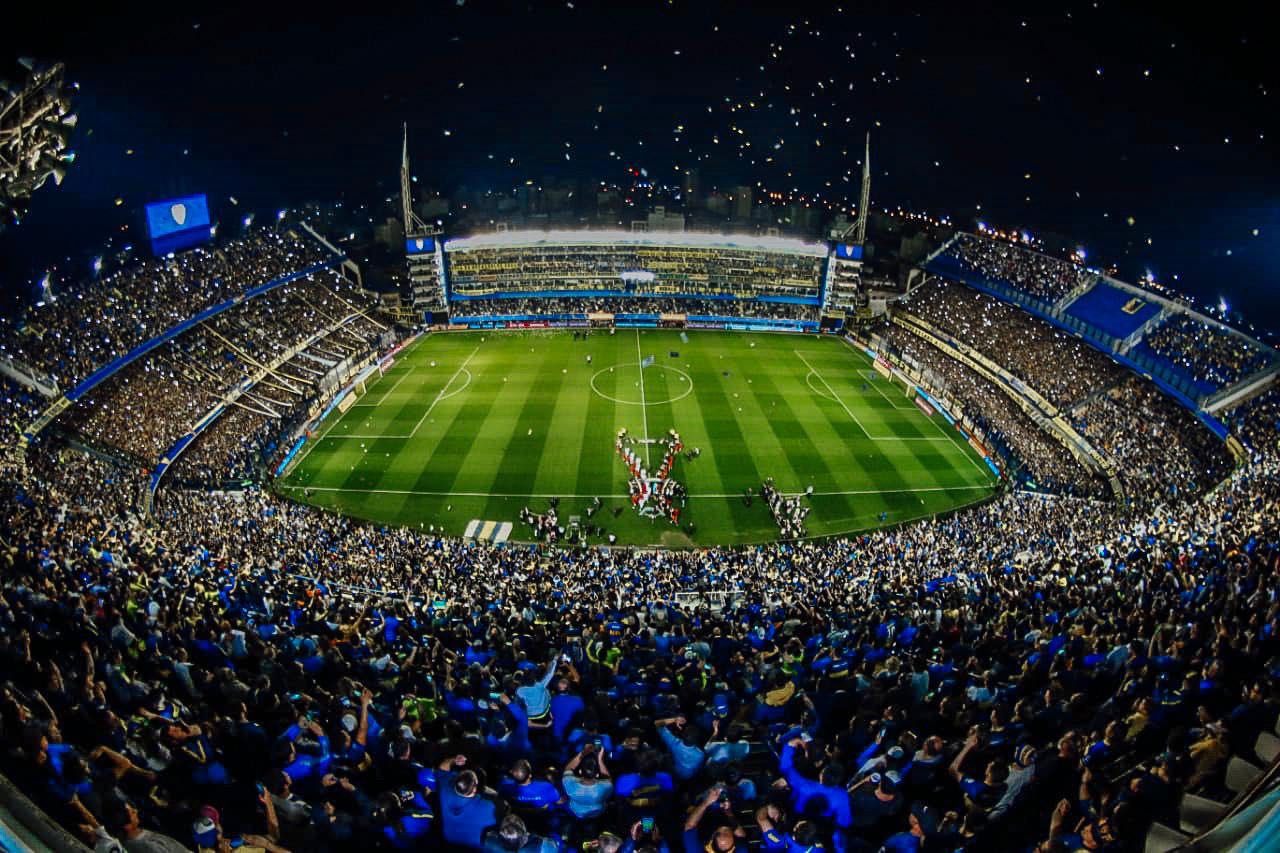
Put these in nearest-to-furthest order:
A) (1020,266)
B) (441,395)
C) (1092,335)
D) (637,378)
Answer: (1092,335) < (441,395) < (637,378) < (1020,266)

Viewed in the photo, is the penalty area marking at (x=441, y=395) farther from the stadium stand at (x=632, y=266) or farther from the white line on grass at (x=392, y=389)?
the stadium stand at (x=632, y=266)

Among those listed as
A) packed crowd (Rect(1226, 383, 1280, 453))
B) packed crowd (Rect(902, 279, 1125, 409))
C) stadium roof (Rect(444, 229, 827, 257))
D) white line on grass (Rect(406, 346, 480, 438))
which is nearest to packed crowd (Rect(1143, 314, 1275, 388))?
packed crowd (Rect(1226, 383, 1280, 453))

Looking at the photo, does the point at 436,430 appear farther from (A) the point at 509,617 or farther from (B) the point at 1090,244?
(B) the point at 1090,244

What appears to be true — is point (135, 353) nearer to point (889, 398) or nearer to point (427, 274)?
point (427, 274)

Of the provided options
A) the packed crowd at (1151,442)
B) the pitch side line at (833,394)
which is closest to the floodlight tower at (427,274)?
the pitch side line at (833,394)

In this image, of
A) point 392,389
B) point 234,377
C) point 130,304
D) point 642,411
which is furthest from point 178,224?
point 642,411

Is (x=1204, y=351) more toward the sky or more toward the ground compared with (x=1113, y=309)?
more toward the ground
